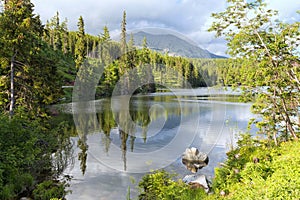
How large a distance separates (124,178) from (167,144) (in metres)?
5.92

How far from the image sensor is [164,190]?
7082mm

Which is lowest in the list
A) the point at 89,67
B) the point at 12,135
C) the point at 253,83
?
the point at 12,135

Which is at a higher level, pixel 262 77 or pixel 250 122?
pixel 262 77

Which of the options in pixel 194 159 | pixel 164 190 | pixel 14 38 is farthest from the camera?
pixel 194 159

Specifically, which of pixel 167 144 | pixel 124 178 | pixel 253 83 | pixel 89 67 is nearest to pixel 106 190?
pixel 124 178

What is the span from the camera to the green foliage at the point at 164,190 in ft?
21.9

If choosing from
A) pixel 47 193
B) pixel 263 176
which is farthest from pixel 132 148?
pixel 263 176

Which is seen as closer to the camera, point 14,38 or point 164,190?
point 164,190

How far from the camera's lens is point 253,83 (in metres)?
8.32

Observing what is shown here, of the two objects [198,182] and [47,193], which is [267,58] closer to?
[198,182]

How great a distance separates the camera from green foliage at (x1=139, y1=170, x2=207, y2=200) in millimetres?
6668

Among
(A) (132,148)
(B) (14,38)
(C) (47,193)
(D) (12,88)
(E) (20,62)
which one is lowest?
(A) (132,148)

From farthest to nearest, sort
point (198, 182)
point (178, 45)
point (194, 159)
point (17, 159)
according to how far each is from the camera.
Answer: point (194, 159) → point (178, 45) → point (198, 182) → point (17, 159)

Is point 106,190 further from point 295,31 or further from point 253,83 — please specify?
point 295,31
